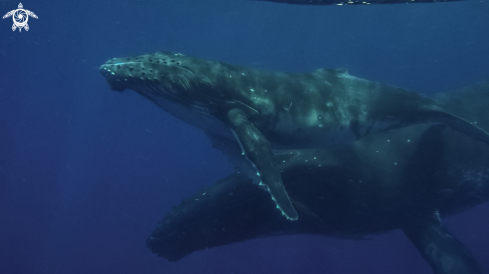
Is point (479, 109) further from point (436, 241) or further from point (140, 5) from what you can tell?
point (140, 5)

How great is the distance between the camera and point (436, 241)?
29.3 ft

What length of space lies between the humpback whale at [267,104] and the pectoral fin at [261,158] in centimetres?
2

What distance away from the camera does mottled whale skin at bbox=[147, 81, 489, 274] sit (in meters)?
8.48

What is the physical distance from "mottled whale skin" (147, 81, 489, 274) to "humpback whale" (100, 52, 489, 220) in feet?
3.22

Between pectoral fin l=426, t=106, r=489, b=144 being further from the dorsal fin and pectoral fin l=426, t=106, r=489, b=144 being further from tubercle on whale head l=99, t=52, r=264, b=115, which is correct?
tubercle on whale head l=99, t=52, r=264, b=115

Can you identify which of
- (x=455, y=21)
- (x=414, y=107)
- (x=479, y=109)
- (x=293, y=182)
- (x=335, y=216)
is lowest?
(x=455, y=21)

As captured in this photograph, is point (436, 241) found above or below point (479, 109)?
below

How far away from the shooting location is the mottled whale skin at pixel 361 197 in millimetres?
8484

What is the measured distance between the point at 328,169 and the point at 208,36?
260ft

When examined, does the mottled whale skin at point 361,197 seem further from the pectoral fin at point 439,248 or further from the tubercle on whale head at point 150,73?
the tubercle on whale head at point 150,73

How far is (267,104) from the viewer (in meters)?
7.18

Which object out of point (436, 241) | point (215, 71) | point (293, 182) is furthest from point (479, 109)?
→ point (215, 71)

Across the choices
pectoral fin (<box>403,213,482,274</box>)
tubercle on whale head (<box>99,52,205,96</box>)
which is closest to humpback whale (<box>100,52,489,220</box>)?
tubercle on whale head (<box>99,52,205,96</box>)

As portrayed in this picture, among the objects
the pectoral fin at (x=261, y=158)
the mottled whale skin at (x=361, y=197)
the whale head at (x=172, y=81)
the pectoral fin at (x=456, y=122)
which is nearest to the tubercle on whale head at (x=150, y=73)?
the whale head at (x=172, y=81)
